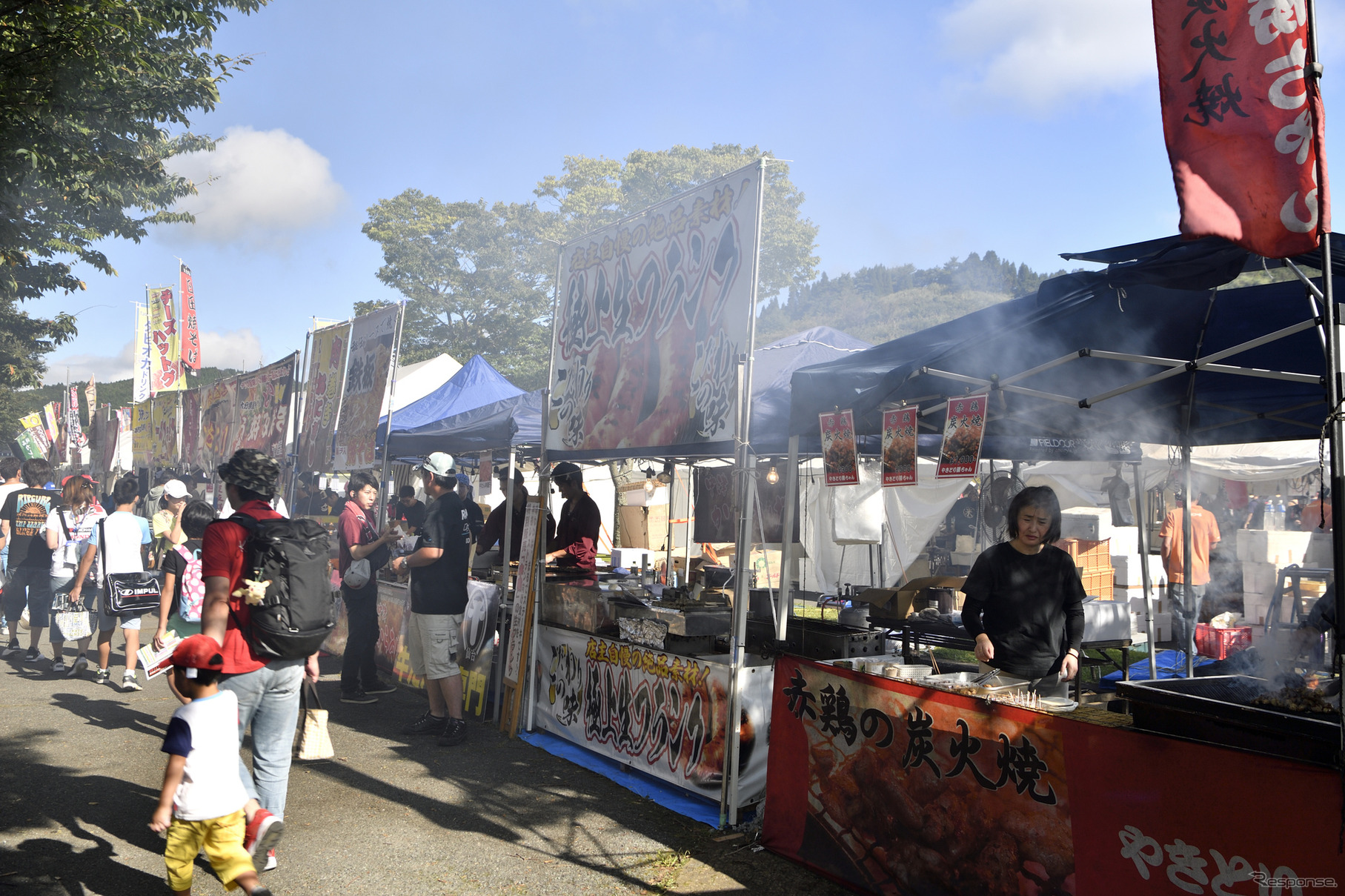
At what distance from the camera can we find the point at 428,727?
6.77 meters

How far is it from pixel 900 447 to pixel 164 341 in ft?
62.6

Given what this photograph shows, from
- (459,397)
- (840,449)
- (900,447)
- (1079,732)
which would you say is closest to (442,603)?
(840,449)

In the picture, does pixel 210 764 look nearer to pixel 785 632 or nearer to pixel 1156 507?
pixel 785 632

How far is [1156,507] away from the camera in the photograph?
15055 mm

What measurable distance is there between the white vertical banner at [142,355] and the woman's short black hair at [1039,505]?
20.2 meters

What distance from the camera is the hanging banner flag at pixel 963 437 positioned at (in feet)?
13.8

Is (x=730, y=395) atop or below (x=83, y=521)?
atop

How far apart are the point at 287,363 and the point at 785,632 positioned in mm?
10527

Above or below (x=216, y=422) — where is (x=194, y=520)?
below

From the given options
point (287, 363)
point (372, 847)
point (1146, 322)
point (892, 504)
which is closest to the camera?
point (372, 847)

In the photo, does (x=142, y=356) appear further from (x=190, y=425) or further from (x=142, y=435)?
(x=142, y=435)

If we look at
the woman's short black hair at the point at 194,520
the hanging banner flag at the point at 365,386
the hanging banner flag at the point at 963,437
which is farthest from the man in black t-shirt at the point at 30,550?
the hanging banner flag at the point at 963,437

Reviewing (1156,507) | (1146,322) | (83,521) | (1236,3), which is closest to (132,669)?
(83,521)

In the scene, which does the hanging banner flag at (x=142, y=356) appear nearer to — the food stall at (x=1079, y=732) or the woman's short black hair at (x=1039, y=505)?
the food stall at (x=1079, y=732)
